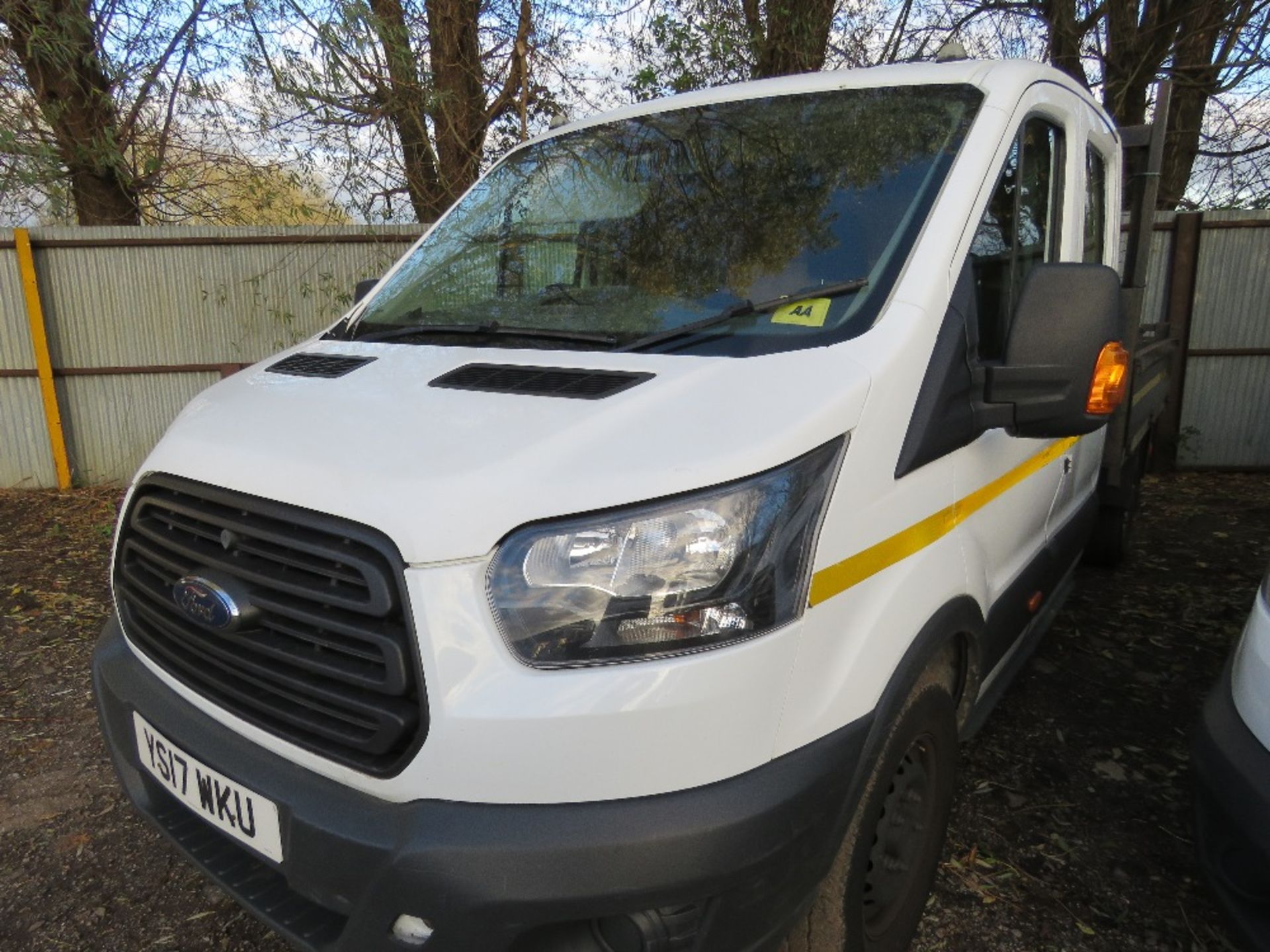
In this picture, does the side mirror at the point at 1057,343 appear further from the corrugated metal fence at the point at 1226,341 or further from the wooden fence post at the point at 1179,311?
the corrugated metal fence at the point at 1226,341

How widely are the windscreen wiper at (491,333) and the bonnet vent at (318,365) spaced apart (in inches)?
7.1

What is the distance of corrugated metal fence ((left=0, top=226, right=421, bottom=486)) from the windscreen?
4.87 meters

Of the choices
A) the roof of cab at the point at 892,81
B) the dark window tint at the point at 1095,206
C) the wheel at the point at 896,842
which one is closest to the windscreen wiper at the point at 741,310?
the roof of cab at the point at 892,81

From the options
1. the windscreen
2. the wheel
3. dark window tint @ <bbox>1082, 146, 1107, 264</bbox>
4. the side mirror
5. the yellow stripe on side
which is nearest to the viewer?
the yellow stripe on side

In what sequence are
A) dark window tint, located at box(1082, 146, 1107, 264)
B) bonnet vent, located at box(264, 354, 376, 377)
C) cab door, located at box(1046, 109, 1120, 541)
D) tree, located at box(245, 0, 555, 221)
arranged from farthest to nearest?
tree, located at box(245, 0, 555, 221), dark window tint, located at box(1082, 146, 1107, 264), cab door, located at box(1046, 109, 1120, 541), bonnet vent, located at box(264, 354, 376, 377)

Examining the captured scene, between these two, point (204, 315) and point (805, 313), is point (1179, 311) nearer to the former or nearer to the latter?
point (805, 313)

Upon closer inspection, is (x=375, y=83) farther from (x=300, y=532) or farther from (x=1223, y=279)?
(x=1223, y=279)

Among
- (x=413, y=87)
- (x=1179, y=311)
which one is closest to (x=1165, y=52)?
(x=1179, y=311)

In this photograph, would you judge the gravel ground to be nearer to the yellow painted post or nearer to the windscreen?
the windscreen

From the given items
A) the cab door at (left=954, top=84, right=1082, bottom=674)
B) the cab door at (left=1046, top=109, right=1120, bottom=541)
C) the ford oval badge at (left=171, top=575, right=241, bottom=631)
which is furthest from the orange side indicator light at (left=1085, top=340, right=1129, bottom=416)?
the ford oval badge at (left=171, top=575, right=241, bottom=631)

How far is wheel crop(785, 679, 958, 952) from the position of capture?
167cm

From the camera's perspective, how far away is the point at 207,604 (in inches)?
64.3

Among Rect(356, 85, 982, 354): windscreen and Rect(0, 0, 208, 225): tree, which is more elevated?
Rect(0, 0, 208, 225): tree

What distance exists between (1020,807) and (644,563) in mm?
1994
